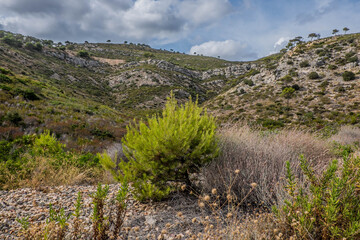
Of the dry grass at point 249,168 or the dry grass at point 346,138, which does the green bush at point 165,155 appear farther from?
the dry grass at point 346,138

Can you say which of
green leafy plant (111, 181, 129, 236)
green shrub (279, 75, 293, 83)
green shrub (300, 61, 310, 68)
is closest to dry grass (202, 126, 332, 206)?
green leafy plant (111, 181, 129, 236)

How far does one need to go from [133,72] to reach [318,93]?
161ft

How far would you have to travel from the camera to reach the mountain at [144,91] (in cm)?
1244

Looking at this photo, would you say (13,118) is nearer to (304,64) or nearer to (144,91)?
(144,91)

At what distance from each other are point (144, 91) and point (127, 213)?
49050 millimetres

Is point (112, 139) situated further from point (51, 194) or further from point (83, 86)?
point (83, 86)

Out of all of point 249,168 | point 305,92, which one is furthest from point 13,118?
point 305,92

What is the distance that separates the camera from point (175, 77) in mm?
61250

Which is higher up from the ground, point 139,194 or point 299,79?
point 299,79

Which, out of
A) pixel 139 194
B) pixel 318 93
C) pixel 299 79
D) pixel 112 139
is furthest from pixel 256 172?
pixel 299 79

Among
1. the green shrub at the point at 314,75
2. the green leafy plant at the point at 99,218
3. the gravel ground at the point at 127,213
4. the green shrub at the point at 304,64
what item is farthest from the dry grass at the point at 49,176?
the green shrub at the point at 304,64

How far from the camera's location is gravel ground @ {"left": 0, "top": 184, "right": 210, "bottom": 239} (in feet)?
8.29

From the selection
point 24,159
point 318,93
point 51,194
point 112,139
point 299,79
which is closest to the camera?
point 51,194

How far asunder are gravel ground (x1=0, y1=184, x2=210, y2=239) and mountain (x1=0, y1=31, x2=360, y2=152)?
5.63 metres
